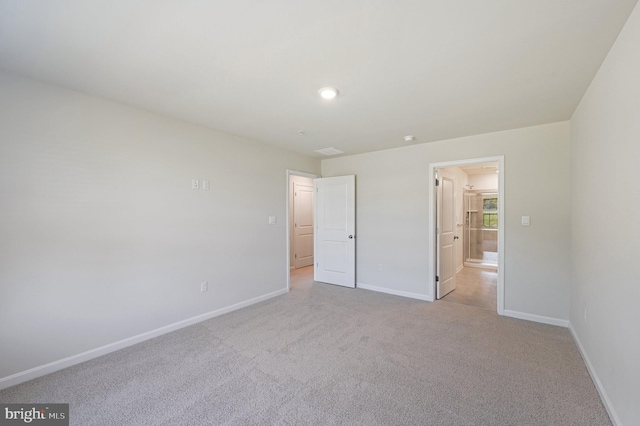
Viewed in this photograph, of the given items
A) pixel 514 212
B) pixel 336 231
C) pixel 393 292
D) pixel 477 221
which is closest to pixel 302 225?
pixel 336 231

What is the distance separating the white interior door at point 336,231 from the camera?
16.0 ft

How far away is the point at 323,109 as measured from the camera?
2807 mm

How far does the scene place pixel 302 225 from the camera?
6738 millimetres

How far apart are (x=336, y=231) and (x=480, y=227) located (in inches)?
193

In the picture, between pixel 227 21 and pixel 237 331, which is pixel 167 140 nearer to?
pixel 227 21

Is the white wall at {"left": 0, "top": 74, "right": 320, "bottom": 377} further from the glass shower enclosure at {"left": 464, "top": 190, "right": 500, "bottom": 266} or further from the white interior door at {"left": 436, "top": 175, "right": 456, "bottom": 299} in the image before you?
the glass shower enclosure at {"left": 464, "top": 190, "right": 500, "bottom": 266}

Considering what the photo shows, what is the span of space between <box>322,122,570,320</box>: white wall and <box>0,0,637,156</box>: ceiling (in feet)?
1.92

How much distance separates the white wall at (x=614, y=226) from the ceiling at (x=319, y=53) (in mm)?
212

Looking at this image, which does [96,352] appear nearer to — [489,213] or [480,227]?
[480,227]

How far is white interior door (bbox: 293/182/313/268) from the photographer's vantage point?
21.5 ft

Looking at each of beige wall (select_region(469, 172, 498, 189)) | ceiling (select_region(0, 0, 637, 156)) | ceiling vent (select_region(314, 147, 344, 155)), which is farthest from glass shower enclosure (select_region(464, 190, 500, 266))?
ceiling (select_region(0, 0, 637, 156))

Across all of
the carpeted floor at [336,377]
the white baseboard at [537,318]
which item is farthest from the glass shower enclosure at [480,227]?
the carpeted floor at [336,377]

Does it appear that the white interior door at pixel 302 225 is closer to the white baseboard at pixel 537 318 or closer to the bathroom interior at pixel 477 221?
the bathroom interior at pixel 477 221

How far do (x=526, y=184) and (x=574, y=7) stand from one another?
2.47 metres
